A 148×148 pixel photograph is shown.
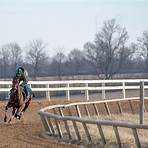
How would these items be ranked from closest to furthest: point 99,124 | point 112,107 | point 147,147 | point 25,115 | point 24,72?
point 147,147 → point 99,124 → point 24,72 → point 25,115 → point 112,107

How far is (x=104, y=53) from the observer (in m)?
81.1

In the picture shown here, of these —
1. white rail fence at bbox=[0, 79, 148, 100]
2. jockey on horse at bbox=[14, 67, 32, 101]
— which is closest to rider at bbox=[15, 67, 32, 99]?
jockey on horse at bbox=[14, 67, 32, 101]

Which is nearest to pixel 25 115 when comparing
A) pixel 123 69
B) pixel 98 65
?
pixel 98 65

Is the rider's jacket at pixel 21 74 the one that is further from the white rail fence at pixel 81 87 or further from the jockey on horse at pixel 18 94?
the white rail fence at pixel 81 87

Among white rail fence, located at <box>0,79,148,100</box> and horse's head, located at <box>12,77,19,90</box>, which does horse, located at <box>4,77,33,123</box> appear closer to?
horse's head, located at <box>12,77,19,90</box>

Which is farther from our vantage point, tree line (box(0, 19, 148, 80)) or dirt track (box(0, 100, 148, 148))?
tree line (box(0, 19, 148, 80))

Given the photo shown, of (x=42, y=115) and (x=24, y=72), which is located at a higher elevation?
(x=24, y=72)

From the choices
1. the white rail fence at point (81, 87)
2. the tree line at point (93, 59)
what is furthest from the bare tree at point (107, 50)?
the white rail fence at point (81, 87)

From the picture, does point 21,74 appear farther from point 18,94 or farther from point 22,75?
point 18,94

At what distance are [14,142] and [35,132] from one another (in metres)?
2.47

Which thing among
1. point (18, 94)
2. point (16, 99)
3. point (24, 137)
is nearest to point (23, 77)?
point (18, 94)

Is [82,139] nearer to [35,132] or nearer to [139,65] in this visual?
[35,132]

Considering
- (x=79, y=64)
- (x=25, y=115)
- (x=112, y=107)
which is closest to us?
(x=25, y=115)

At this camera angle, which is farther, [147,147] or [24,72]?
[24,72]
